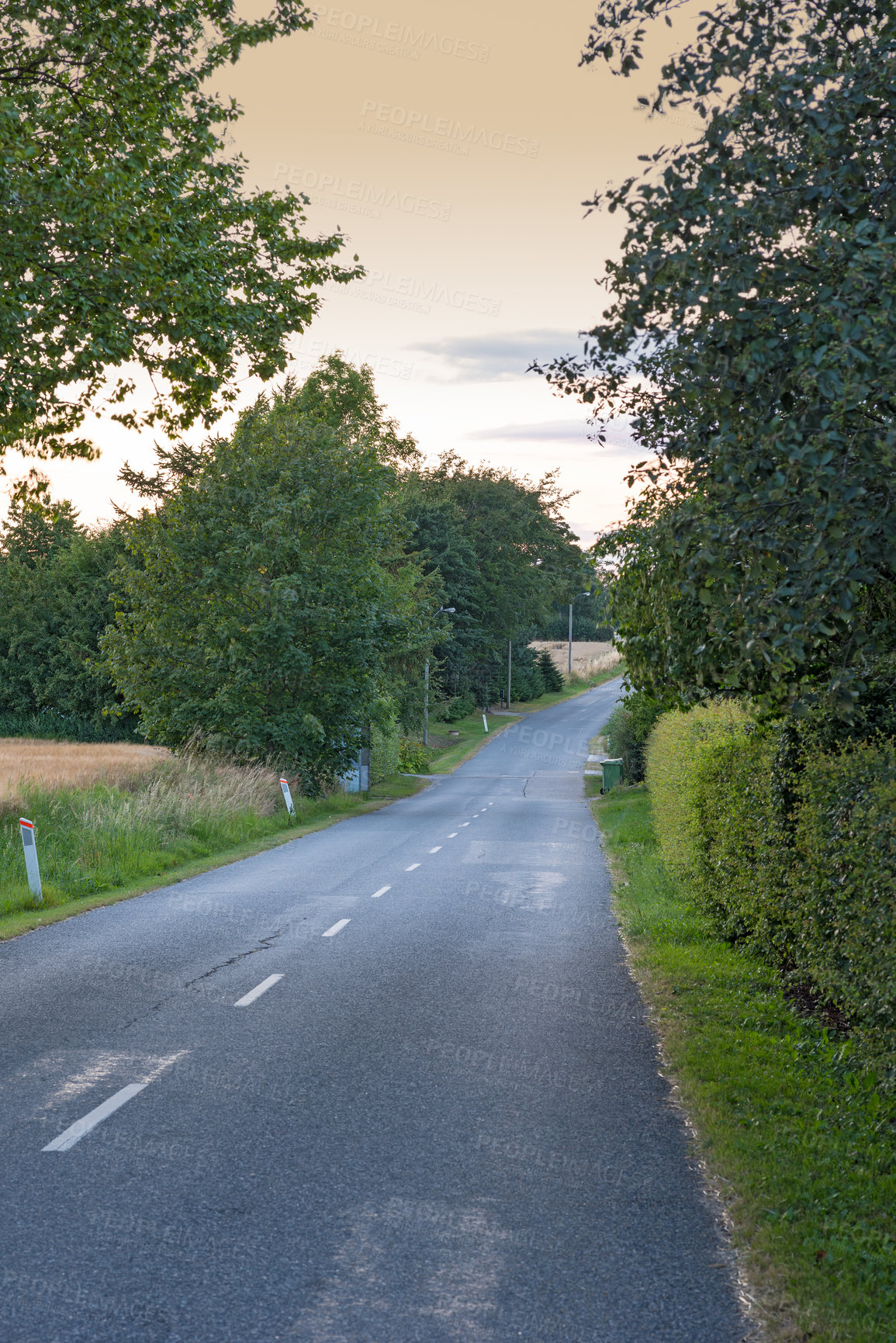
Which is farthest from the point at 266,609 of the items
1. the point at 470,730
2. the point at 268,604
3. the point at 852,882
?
the point at 470,730

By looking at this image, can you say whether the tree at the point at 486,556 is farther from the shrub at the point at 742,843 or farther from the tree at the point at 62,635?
the shrub at the point at 742,843

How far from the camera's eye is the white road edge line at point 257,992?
9234 mm

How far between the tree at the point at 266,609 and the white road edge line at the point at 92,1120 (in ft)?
82.4

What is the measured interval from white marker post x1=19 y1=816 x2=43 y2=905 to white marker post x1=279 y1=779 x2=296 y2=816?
45.6 feet

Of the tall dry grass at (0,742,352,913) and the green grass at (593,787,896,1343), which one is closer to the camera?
the green grass at (593,787,896,1343)

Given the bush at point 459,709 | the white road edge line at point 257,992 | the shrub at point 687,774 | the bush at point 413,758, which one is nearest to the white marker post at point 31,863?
the white road edge line at point 257,992

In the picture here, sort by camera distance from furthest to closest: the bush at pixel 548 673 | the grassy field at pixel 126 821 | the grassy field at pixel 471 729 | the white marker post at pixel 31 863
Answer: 1. the bush at pixel 548 673
2. the grassy field at pixel 471 729
3. the grassy field at pixel 126 821
4. the white marker post at pixel 31 863

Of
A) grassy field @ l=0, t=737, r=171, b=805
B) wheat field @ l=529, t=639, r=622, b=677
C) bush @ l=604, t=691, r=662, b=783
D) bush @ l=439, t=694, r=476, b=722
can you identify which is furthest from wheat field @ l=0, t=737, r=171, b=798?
wheat field @ l=529, t=639, r=622, b=677

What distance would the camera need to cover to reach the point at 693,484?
23.0 feet

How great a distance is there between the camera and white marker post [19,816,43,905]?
14689 millimetres

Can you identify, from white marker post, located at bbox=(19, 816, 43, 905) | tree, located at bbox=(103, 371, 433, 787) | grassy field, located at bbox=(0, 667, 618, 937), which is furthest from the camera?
tree, located at bbox=(103, 371, 433, 787)

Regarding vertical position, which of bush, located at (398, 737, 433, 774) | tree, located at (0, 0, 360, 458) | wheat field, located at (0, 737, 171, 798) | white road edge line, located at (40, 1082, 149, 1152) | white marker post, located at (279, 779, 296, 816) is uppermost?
tree, located at (0, 0, 360, 458)

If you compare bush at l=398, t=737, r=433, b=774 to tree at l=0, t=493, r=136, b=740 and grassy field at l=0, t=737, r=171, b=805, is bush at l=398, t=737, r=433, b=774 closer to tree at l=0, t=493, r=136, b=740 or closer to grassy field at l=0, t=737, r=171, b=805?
grassy field at l=0, t=737, r=171, b=805

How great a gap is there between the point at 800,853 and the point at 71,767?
928 inches
